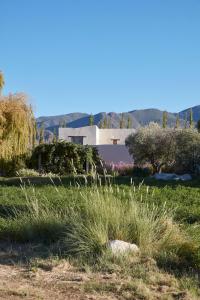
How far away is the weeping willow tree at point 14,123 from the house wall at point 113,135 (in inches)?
1121

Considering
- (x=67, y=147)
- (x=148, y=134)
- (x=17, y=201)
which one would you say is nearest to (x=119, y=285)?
(x=17, y=201)

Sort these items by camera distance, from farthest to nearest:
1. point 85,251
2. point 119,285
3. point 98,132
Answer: point 98,132
point 85,251
point 119,285

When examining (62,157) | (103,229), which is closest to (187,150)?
(62,157)

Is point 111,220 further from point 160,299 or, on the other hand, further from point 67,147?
point 67,147

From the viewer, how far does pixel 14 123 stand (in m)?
19.9

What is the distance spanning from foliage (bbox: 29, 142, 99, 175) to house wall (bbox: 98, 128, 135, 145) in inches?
878

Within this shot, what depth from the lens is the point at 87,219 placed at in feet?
24.1

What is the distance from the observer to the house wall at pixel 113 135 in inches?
1941

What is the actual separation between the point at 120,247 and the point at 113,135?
43.9m

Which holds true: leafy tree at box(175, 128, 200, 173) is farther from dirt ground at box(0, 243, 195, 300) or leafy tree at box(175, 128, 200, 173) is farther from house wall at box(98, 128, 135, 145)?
dirt ground at box(0, 243, 195, 300)

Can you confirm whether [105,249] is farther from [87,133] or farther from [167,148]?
[87,133]

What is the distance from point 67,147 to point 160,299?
2172 centimetres

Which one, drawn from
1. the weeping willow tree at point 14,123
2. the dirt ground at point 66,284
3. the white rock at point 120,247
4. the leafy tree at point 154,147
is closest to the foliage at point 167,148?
the leafy tree at point 154,147

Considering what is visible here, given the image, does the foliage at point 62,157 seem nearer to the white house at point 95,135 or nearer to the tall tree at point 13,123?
the tall tree at point 13,123
